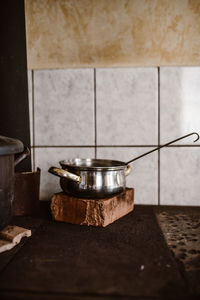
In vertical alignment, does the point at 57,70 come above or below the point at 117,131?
above

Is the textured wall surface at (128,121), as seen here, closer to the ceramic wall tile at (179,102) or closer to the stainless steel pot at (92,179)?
the ceramic wall tile at (179,102)

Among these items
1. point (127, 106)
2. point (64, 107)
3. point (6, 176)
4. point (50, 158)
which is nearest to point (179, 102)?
point (127, 106)

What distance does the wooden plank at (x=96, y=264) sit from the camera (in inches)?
19.6

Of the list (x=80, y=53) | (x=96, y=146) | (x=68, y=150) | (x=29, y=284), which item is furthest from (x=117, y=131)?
(x=29, y=284)

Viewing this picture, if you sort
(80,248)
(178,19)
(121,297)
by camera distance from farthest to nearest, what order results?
(178,19) < (80,248) < (121,297)

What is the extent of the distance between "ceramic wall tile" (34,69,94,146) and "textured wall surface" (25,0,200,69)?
0.06 m

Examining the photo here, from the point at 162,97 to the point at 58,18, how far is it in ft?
1.87

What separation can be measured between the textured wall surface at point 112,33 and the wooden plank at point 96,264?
71cm

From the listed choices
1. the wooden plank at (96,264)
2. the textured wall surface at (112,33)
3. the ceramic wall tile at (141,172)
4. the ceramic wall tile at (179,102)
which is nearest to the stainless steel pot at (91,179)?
the wooden plank at (96,264)

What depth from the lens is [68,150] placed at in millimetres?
1132

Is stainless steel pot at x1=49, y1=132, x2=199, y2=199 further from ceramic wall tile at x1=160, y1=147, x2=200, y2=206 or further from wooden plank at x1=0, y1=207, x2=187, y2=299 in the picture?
ceramic wall tile at x1=160, y1=147, x2=200, y2=206

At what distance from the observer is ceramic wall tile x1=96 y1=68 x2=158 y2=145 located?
1.09 m

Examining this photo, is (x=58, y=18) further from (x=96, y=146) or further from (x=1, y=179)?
(x=1, y=179)

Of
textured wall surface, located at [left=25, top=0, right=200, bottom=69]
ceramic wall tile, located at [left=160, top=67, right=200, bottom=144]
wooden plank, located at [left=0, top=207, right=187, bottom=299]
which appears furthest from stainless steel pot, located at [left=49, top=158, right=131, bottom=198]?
textured wall surface, located at [left=25, top=0, right=200, bottom=69]
